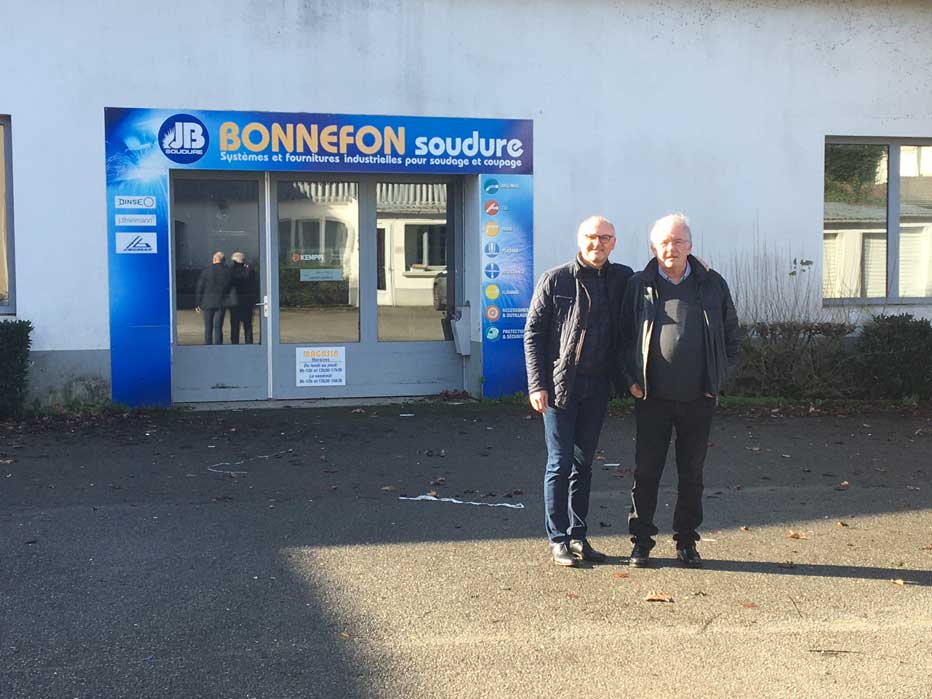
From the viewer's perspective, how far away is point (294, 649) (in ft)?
15.5

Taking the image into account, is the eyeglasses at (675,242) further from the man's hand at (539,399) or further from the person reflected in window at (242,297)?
the person reflected in window at (242,297)

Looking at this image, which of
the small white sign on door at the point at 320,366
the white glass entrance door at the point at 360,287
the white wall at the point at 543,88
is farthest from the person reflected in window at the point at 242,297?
the white wall at the point at 543,88

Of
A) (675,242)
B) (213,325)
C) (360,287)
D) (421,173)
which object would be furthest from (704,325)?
A: (213,325)

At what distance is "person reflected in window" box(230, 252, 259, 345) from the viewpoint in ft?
38.5

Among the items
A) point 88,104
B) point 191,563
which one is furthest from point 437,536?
point 88,104

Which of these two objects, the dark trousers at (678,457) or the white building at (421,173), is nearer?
the dark trousers at (678,457)

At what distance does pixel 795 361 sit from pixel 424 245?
14.2 ft

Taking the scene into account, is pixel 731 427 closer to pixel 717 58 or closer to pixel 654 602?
pixel 717 58

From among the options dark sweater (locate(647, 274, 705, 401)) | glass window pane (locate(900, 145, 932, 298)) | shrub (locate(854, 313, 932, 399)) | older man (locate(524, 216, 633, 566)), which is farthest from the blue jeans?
glass window pane (locate(900, 145, 932, 298))

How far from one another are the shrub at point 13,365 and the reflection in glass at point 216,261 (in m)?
1.66

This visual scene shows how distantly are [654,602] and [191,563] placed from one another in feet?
8.33

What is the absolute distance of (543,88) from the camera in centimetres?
1184

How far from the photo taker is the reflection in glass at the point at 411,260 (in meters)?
12.2

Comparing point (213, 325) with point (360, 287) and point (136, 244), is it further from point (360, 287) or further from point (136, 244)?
point (360, 287)
